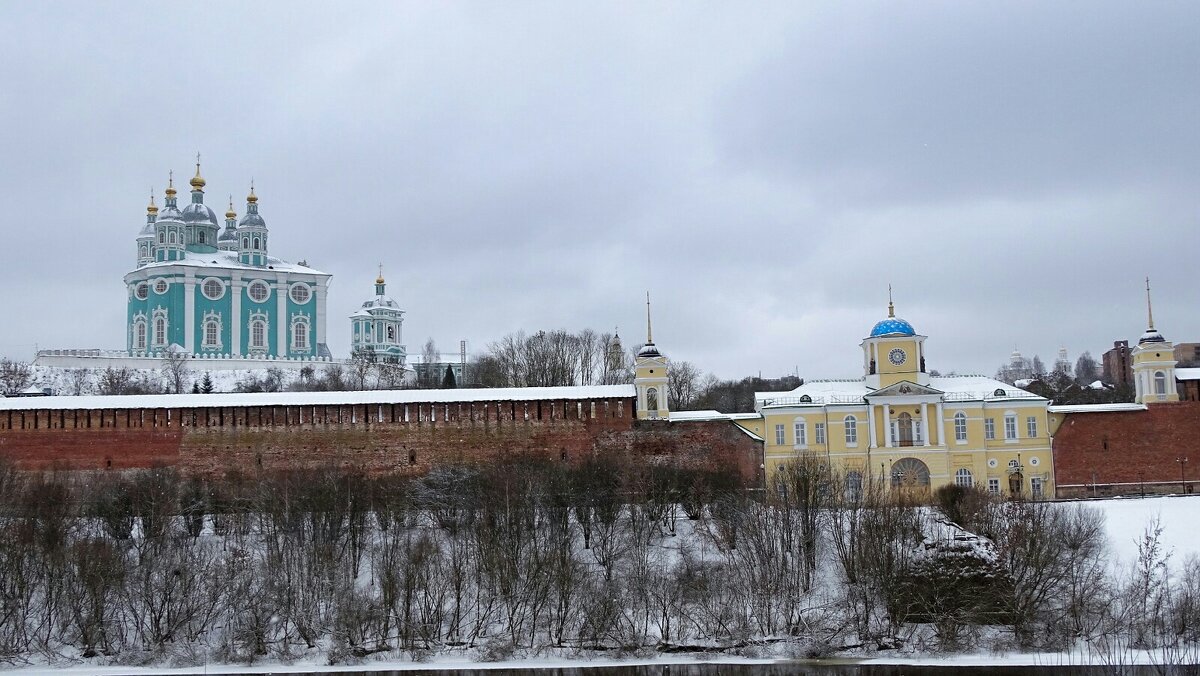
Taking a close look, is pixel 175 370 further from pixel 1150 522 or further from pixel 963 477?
pixel 1150 522

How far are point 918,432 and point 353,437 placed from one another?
13.1m

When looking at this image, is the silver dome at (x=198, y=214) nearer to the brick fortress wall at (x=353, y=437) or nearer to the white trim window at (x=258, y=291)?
the white trim window at (x=258, y=291)

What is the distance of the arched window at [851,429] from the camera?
1248 inches

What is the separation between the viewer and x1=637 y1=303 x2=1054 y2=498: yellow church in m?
30.8

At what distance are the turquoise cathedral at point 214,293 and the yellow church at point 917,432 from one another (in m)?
28.2

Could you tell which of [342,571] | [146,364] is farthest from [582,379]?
[342,571]

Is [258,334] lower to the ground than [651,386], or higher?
higher

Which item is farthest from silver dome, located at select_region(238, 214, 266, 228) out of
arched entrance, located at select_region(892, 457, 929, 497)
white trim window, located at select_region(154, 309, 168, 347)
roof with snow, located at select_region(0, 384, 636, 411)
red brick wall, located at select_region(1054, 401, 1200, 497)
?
red brick wall, located at select_region(1054, 401, 1200, 497)

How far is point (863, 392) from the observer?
106 feet

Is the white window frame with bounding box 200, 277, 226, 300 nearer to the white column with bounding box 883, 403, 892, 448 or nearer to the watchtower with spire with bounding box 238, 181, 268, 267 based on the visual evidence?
the watchtower with spire with bounding box 238, 181, 268, 267

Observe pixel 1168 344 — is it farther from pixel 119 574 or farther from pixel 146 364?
pixel 146 364


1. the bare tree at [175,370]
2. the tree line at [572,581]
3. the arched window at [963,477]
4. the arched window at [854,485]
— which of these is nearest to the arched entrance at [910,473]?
the arched window at [963,477]

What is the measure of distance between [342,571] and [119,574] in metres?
3.63

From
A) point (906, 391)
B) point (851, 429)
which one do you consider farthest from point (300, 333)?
point (906, 391)
